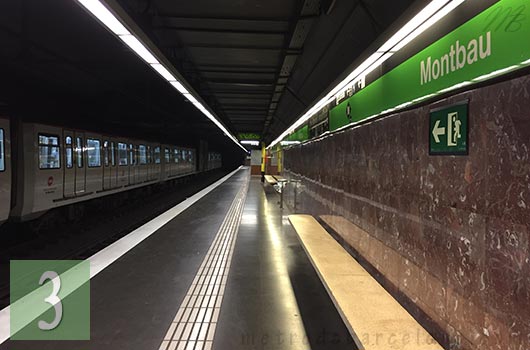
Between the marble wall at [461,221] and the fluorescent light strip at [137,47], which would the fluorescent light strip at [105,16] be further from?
the marble wall at [461,221]

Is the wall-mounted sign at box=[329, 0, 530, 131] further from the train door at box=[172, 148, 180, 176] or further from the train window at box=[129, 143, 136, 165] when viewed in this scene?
the train door at box=[172, 148, 180, 176]

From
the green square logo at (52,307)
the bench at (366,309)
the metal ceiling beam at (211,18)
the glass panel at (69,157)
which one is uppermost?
the metal ceiling beam at (211,18)

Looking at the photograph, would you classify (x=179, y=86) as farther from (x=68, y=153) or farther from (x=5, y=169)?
(x=68, y=153)

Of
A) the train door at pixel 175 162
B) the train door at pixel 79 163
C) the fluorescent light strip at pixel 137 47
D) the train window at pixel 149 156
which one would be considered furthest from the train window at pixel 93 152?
the train door at pixel 175 162

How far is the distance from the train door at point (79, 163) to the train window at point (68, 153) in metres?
0.15

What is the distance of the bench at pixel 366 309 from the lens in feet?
6.06

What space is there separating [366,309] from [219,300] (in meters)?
1.62

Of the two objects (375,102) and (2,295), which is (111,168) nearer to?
(2,295)

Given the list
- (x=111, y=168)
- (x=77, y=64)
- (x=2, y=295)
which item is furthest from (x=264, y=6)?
(x=111, y=168)

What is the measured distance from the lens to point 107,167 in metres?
9.36

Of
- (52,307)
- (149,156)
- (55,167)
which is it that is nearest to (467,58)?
(52,307)

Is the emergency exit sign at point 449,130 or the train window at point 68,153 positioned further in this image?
the train window at point 68,153

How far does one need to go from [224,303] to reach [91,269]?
2039 millimetres

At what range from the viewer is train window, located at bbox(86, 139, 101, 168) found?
8.23 m
